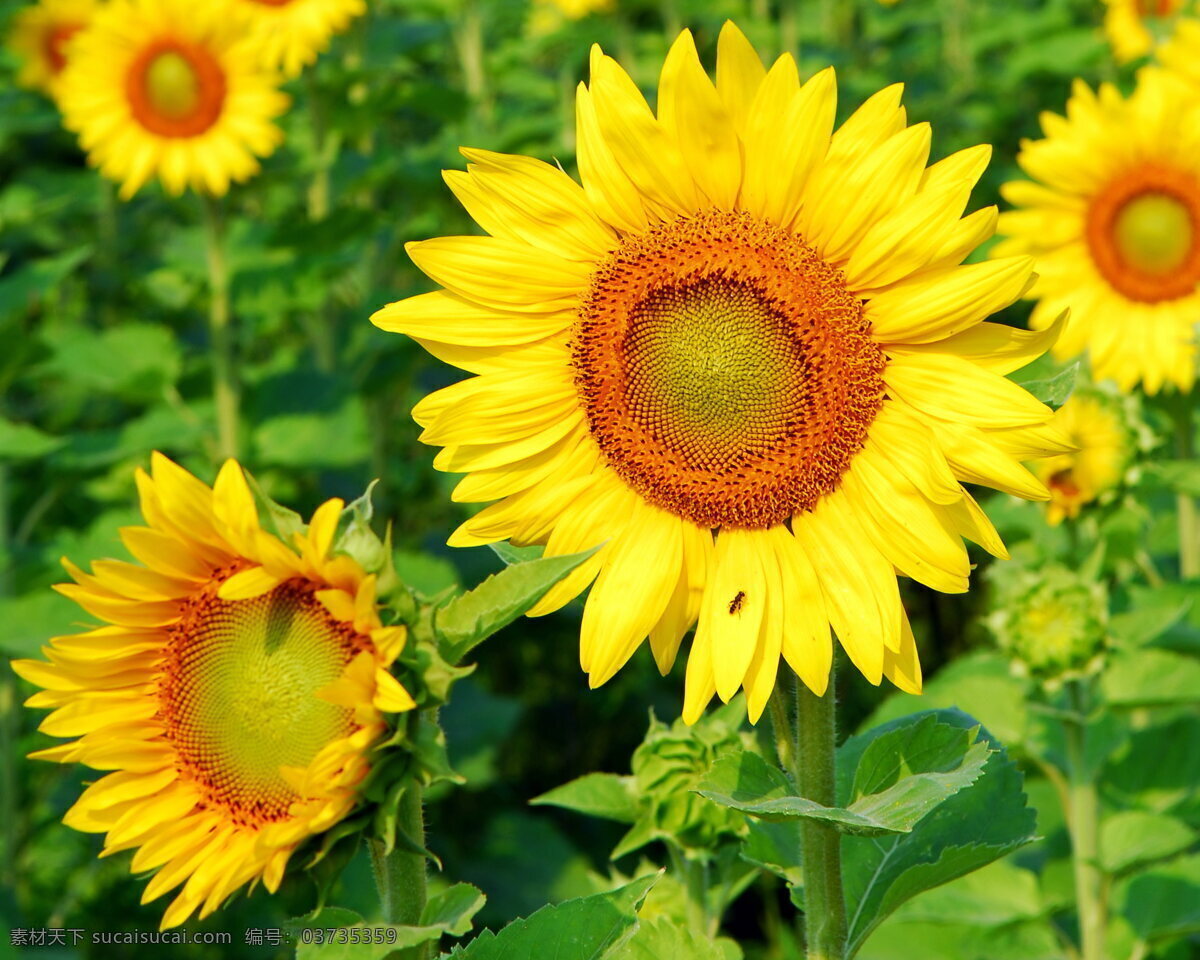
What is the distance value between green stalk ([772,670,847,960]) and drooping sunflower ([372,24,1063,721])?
0.05 meters

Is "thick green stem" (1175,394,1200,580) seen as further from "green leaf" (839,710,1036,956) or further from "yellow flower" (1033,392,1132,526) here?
"green leaf" (839,710,1036,956)

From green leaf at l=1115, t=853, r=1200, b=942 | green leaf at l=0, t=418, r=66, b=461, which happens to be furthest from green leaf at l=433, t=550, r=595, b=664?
green leaf at l=0, t=418, r=66, b=461

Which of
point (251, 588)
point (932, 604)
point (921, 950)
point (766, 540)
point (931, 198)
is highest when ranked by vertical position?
point (931, 198)

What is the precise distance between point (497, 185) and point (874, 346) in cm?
45

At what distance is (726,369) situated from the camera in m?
1.66

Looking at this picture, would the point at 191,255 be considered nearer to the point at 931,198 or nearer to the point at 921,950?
the point at 921,950

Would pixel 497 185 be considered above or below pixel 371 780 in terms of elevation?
above

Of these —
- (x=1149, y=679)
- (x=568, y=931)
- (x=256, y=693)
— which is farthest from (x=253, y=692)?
(x=1149, y=679)

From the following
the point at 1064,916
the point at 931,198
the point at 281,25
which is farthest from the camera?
the point at 281,25

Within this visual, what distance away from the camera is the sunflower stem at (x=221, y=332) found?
4.19 m

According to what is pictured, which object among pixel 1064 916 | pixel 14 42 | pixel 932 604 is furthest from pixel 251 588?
pixel 14 42

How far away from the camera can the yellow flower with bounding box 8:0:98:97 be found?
5.91 meters

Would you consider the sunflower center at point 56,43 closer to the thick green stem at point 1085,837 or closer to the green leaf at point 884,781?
the thick green stem at point 1085,837

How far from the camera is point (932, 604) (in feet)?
15.3
